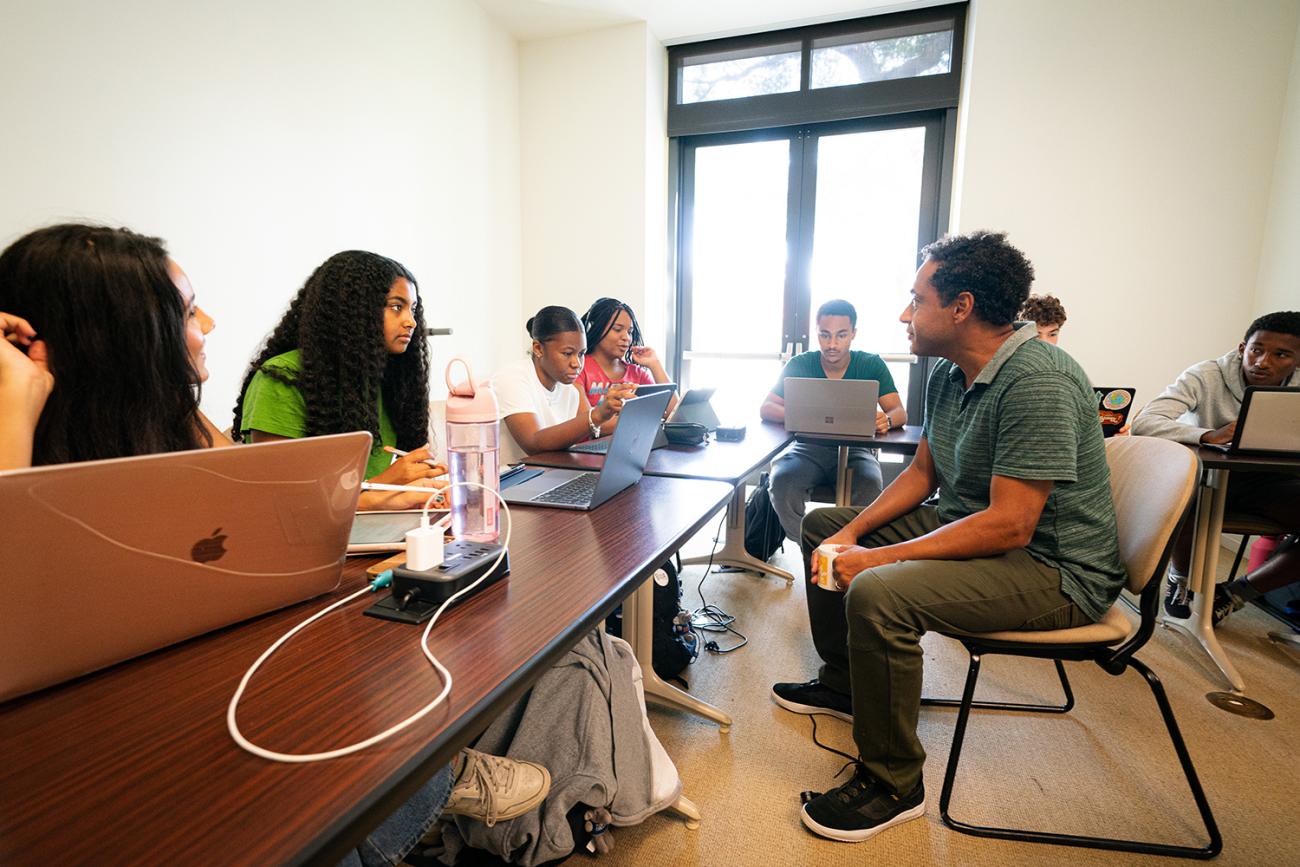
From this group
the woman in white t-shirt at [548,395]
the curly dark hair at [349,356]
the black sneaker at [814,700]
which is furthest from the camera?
the woman in white t-shirt at [548,395]

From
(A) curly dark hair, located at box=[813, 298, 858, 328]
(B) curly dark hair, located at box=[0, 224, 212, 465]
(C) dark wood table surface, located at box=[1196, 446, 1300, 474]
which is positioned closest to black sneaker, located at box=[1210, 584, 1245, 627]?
(C) dark wood table surface, located at box=[1196, 446, 1300, 474]

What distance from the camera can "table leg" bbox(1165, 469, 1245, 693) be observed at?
6.73 ft

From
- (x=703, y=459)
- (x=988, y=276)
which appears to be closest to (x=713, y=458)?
(x=703, y=459)

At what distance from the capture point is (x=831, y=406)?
2.43 m

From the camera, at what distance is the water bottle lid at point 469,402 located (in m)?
1.01

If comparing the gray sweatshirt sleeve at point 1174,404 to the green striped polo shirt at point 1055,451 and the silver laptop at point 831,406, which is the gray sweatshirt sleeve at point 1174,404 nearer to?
the silver laptop at point 831,406

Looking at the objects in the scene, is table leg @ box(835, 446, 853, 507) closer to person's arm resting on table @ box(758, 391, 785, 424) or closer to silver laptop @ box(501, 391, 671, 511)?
person's arm resting on table @ box(758, 391, 785, 424)

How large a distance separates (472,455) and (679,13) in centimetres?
371

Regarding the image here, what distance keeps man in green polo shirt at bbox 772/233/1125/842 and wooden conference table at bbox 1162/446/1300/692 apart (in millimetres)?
956

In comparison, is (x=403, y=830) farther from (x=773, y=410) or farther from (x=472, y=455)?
(x=773, y=410)

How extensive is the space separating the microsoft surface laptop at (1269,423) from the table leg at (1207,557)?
125 mm

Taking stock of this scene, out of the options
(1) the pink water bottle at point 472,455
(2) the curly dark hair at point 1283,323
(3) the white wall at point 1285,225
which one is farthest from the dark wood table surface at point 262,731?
(3) the white wall at point 1285,225

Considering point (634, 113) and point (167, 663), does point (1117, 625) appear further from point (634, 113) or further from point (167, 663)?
point (634, 113)

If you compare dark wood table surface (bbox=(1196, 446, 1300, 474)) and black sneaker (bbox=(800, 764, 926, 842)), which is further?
dark wood table surface (bbox=(1196, 446, 1300, 474))
